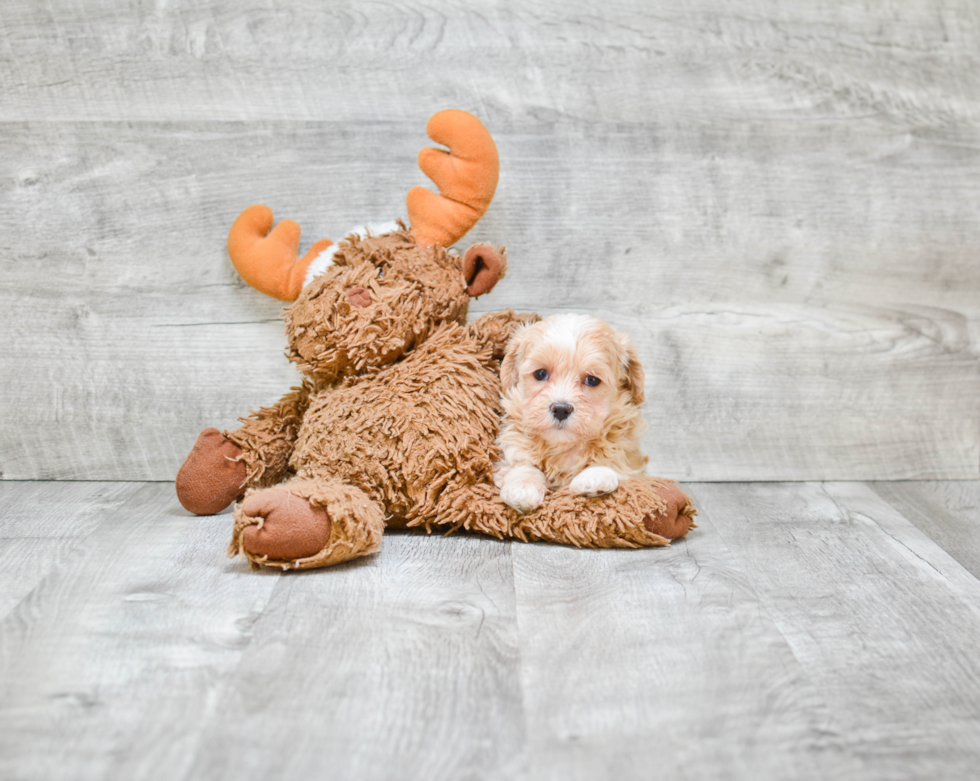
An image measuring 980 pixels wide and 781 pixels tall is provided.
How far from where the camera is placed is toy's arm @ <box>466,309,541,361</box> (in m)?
1.38

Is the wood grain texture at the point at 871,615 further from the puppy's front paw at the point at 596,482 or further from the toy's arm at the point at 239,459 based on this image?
the toy's arm at the point at 239,459

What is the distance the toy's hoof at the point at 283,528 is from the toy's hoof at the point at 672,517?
1.54 feet

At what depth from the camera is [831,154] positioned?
163 centimetres

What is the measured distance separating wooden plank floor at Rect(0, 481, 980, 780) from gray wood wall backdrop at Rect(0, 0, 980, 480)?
0.38 m

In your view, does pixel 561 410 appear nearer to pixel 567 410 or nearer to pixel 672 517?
pixel 567 410

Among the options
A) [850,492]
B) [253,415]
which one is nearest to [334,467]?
[253,415]

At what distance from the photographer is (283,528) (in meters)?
1.11

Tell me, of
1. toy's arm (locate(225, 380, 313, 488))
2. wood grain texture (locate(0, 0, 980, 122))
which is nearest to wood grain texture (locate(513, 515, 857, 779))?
toy's arm (locate(225, 380, 313, 488))

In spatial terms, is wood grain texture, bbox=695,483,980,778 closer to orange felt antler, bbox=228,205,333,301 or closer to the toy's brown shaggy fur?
the toy's brown shaggy fur

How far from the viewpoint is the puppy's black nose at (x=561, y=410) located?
4.00 feet

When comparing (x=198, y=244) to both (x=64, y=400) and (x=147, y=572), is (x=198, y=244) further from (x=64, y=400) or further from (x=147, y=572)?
(x=147, y=572)

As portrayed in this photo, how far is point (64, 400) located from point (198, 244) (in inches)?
15.6

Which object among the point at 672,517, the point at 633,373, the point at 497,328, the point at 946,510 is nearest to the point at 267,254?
the point at 497,328

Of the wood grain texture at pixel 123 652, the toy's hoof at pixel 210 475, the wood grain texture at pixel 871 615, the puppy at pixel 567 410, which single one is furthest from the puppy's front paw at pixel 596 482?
the toy's hoof at pixel 210 475
